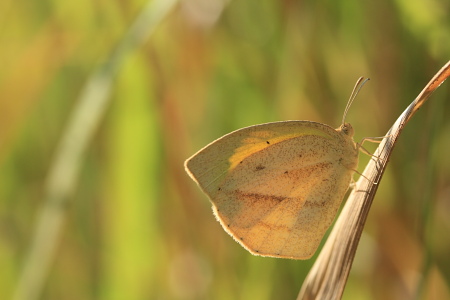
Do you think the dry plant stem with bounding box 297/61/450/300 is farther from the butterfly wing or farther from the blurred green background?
the blurred green background

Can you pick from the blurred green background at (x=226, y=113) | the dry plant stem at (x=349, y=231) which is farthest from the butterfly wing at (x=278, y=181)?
the dry plant stem at (x=349, y=231)

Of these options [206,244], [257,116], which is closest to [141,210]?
[206,244]

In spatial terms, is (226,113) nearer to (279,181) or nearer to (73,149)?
(279,181)

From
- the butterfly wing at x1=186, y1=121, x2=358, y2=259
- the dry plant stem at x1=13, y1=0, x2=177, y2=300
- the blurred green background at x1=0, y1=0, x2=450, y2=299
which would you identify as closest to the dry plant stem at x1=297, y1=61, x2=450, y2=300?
the butterfly wing at x1=186, y1=121, x2=358, y2=259

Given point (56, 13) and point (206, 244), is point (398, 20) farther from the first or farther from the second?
point (56, 13)

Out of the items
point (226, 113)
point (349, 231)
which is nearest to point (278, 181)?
point (226, 113)

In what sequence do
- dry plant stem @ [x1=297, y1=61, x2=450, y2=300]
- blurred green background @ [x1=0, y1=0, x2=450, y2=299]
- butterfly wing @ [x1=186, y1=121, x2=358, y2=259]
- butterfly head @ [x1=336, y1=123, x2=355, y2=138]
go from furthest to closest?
1. blurred green background @ [x1=0, y1=0, x2=450, y2=299]
2. butterfly head @ [x1=336, y1=123, x2=355, y2=138]
3. butterfly wing @ [x1=186, y1=121, x2=358, y2=259]
4. dry plant stem @ [x1=297, y1=61, x2=450, y2=300]
